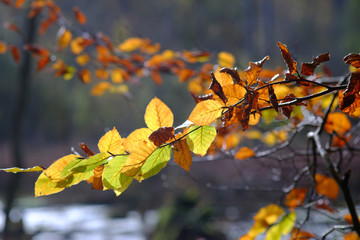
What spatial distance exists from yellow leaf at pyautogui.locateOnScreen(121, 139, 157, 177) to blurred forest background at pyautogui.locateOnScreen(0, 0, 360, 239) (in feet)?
21.3

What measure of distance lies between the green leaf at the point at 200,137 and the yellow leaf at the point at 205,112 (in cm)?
2

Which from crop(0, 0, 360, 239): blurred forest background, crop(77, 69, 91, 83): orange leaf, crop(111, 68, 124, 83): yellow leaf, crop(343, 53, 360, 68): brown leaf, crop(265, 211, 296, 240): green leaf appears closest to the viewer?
crop(343, 53, 360, 68): brown leaf

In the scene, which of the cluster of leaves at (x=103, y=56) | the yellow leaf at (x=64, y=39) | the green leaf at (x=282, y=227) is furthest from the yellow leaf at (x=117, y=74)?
the green leaf at (x=282, y=227)

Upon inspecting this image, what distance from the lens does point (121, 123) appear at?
12.6m

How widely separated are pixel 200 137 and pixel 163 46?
556 inches

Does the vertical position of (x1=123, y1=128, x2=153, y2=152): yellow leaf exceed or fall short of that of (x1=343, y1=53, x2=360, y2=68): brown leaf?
it falls short

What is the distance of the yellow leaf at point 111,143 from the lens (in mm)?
469

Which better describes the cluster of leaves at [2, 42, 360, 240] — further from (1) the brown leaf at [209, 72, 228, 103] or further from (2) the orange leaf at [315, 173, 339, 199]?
(2) the orange leaf at [315, 173, 339, 199]

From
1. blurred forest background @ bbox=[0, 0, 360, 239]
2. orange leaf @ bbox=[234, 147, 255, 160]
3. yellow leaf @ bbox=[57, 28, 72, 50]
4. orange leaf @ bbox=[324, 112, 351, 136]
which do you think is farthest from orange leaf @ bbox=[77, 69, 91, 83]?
blurred forest background @ bbox=[0, 0, 360, 239]

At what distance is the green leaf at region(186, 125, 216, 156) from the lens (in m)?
0.45

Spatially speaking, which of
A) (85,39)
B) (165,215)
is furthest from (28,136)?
(85,39)

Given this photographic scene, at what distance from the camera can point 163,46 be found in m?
14.3

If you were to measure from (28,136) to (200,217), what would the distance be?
39.3 ft

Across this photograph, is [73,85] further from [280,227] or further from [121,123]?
[280,227]
